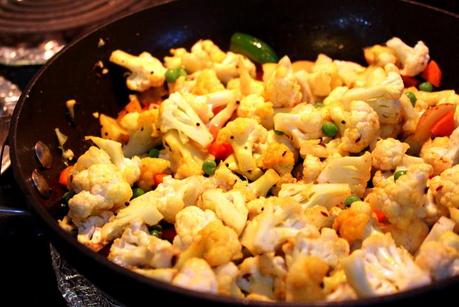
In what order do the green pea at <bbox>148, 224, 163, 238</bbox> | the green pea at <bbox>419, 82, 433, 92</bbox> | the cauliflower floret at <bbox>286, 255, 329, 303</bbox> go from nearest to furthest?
the cauliflower floret at <bbox>286, 255, 329, 303</bbox> → the green pea at <bbox>148, 224, 163, 238</bbox> → the green pea at <bbox>419, 82, 433, 92</bbox>

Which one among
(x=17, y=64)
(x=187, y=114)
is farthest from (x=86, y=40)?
(x=17, y=64)

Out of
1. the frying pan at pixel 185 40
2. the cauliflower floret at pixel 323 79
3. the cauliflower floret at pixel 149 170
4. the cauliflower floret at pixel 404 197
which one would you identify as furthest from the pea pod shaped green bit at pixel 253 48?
the cauliflower floret at pixel 404 197

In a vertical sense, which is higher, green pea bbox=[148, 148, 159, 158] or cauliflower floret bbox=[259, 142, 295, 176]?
cauliflower floret bbox=[259, 142, 295, 176]

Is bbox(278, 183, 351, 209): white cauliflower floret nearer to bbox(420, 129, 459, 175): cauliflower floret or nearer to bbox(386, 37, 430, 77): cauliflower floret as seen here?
bbox(420, 129, 459, 175): cauliflower floret

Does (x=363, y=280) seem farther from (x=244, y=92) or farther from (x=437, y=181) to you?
(x=244, y=92)

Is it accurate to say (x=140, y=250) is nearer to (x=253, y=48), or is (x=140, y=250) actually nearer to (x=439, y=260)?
(x=439, y=260)

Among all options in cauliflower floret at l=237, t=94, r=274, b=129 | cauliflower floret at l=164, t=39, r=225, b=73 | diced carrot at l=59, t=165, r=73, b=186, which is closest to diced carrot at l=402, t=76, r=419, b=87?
cauliflower floret at l=237, t=94, r=274, b=129

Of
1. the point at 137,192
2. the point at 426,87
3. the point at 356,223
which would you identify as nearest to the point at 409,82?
the point at 426,87
